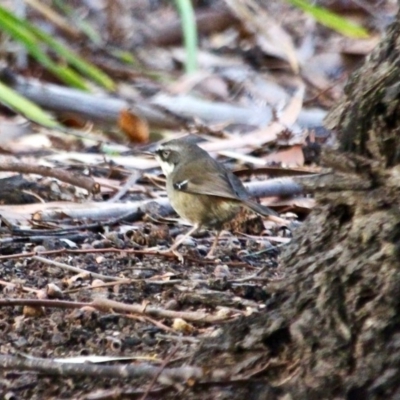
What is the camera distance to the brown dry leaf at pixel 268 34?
9.56 meters

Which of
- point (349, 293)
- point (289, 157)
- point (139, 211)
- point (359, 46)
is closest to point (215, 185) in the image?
point (139, 211)

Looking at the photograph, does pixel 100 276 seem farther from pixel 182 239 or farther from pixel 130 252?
pixel 182 239

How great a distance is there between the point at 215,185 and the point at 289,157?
1.28 meters

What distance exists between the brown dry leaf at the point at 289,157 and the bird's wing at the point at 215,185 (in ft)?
3.31

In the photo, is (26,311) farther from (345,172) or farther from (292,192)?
(292,192)

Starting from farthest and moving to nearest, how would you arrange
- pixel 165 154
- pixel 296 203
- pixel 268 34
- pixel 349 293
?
pixel 268 34, pixel 165 154, pixel 296 203, pixel 349 293

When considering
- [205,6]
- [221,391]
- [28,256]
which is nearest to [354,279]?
[221,391]

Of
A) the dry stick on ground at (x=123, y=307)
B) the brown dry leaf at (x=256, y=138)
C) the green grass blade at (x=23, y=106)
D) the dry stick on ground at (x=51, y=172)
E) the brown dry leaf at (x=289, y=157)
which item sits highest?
the green grass blade at (x=23, y=106)

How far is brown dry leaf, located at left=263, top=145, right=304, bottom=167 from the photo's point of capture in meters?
6.66

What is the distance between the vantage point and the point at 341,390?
2650 mm

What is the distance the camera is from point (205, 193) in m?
5.66

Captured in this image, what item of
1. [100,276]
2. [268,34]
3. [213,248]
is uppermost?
[268,34]

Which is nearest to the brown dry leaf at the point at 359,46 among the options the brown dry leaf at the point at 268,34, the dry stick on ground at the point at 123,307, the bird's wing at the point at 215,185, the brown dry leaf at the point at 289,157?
the brown dry leaf at the point at 268,34

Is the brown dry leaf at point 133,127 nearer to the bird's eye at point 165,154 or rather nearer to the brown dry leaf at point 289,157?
the brown dry leaf at point 289,157
